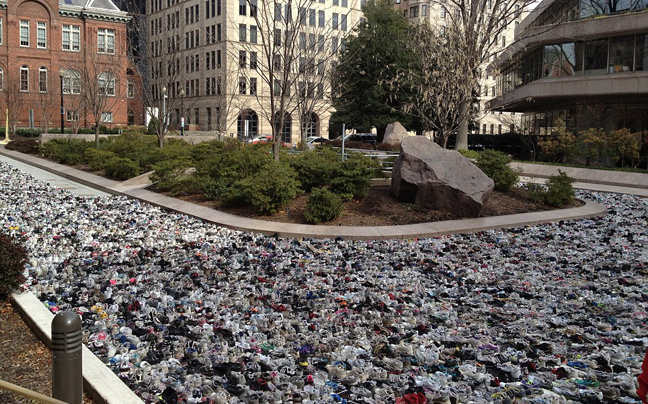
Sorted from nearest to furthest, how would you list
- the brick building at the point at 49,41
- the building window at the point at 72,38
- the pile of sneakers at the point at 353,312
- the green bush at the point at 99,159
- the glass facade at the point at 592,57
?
the pile of sneakers at the point at 353,312, the green bush at the point at 99,159, the glass facade at the point at 592,57, the brick building at the point at 49,41, the building window at the point at 72,38

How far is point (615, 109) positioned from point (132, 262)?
34.7 m

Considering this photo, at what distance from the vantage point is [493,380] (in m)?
4.72

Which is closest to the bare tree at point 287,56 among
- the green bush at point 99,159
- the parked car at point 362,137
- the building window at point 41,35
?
the green bush at point 99,159

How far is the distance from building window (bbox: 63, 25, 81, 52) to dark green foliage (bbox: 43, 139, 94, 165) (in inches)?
1737

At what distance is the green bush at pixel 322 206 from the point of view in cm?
1141

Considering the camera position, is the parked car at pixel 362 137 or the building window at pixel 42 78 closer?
the parked car at pixel 362 137

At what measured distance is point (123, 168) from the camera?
19328mm

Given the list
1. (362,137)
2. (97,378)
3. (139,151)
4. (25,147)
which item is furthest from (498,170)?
(362,137)

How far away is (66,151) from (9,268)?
73.9ft

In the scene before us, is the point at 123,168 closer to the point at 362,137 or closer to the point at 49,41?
the point at 362,137

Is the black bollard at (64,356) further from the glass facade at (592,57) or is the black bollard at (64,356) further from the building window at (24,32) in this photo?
the building window at (24,32)

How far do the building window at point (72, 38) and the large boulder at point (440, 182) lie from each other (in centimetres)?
6629

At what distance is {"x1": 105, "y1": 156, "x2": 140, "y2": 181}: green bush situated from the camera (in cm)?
1922

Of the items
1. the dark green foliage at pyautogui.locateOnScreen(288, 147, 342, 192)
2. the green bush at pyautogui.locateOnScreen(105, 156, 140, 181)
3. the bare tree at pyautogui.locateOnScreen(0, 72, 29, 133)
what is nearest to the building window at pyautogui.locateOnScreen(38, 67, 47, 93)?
the bare tree at pyautogui.locateOnScreen(0, 72, 29, 133)
